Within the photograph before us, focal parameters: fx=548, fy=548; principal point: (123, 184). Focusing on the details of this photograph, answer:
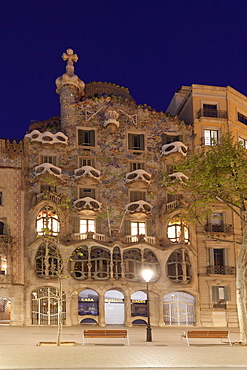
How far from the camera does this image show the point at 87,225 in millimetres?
51375

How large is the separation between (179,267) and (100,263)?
772cm

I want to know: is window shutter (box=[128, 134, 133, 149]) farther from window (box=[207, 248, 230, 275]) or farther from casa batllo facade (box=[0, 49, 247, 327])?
window (box=[207, 248, 230, 275])

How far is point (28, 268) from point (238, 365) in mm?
31178

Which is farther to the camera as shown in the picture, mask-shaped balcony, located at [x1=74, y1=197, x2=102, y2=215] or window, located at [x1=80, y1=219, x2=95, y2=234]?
window, located at [x1=80, y1=219, x2=95, y2=234]

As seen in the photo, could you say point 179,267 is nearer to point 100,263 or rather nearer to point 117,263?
point 117,263

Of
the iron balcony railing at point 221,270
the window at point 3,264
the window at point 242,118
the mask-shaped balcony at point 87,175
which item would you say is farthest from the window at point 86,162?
the window at point 242,118

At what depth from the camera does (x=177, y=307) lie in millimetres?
50969

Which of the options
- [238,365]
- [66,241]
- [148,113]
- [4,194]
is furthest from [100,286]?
[238,365]

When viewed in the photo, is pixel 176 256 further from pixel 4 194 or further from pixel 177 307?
pixel 4 194

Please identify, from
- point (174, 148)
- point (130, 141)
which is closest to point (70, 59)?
point (130, 141)

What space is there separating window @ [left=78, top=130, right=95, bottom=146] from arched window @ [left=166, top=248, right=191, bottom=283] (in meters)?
13.5

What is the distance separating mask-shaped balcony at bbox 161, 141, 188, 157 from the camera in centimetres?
5341

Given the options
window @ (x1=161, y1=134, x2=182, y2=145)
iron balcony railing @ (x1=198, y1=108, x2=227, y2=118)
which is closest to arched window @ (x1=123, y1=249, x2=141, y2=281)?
window @ (x1=161, y1=134, x2=182, y2=145)

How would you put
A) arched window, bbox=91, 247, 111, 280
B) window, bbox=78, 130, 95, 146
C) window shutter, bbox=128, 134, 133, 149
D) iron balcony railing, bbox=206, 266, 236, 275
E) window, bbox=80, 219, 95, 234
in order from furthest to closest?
window shutter, bbox=128, 134, 133, 149 < window, bbox=78, 130, 95, 146 < iron balcony railing, bbox=206, 266, 236, 275 < window, bbox=80, 219, 95, 234 < arched window, bbox=91, 247, 111, 280
